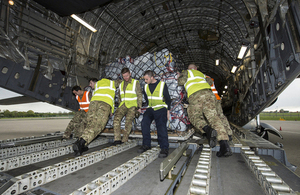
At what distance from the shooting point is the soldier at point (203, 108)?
2.51m

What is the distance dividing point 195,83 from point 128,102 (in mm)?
1574

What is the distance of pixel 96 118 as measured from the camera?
3.10m

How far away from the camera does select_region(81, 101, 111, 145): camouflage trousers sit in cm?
294

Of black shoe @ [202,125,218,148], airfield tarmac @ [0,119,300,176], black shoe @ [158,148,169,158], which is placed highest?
black shoe @ [202,125,218,148]

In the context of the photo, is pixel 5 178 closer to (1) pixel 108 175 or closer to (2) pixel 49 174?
(2) pixel 49 174

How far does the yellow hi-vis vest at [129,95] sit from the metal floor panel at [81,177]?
1.32m

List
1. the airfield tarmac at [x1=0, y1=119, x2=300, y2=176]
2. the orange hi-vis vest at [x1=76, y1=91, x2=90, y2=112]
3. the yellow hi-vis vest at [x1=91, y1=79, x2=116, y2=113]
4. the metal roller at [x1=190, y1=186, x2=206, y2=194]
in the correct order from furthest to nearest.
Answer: the airfield tarmac at [x1=0, y1=119, x2=300, y2=176] → the orange hi-vis vest at [x1=76, y1=91, x2=90, y2=112] → the yellow hi-vis vest at [x1=91, y1=79, x2=116, y2=113] → the metal roller at [x1=190, y1=186, x2=206, y2=194]

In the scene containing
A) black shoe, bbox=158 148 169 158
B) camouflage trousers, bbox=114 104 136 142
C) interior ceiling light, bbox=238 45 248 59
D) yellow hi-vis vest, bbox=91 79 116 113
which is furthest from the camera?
interior ceiling light, bbox=238 45 248 59

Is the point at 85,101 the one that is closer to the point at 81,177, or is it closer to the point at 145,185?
the point at 81,177

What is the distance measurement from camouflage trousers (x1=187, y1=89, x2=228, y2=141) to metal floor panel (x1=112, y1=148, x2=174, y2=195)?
125cm

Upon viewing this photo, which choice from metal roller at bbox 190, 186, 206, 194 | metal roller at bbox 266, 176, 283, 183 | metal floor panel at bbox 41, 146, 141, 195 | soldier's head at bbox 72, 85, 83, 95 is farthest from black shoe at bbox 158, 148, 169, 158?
soldier's head at bbox 72, 85, 83, 95

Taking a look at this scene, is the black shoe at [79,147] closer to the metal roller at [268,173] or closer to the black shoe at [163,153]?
the black shoe at [163,153]

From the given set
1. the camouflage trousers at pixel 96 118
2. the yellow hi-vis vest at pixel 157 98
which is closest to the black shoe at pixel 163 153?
the yellow hi-vis vest at pixel 157 98

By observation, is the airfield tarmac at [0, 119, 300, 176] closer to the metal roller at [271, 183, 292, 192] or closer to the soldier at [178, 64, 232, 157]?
the soldier at [178, 64, 232, 157]
